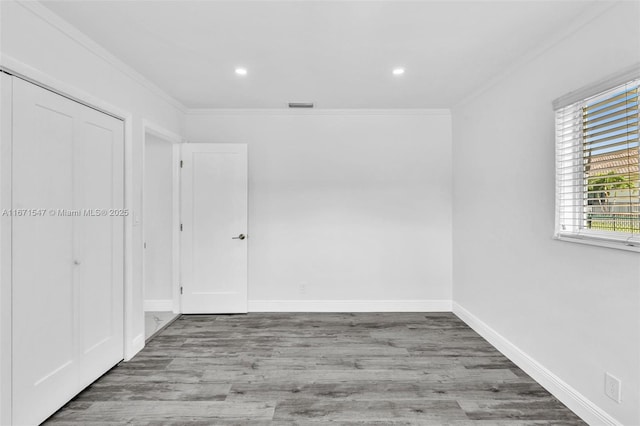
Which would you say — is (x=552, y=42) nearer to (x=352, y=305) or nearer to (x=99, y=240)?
(x=352, y=305)

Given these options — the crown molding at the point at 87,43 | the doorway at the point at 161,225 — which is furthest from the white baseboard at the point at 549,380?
the crown molding at the point at 87,43

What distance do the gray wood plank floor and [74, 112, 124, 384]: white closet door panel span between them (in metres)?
0.30

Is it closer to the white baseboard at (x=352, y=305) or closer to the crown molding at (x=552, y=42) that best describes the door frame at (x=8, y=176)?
the white baseboard at (x=352, y=305)

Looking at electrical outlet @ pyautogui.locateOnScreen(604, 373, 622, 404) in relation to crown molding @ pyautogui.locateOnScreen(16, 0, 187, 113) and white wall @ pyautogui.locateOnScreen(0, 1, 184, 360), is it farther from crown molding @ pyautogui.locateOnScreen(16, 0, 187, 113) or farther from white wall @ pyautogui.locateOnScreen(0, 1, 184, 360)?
crown molding @ pyautogui.locateOnScreen(16, 0, 187, 113)

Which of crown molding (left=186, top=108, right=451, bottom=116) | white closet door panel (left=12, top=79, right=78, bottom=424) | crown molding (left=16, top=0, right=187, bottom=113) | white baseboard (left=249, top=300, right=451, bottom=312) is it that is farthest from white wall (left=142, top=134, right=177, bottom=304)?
white closet door panel (left=12, top=79, right=78, bottom=424)

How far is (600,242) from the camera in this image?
5.90ft

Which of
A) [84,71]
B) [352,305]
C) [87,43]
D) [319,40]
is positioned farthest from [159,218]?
[319,40]

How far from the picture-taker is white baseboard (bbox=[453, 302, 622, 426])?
1.85 meters

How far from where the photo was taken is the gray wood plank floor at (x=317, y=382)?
77.7 inches

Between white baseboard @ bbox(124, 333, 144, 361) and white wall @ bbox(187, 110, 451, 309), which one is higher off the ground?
white wall @ bbox(187, 110, 451, 309)

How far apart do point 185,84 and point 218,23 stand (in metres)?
1.22

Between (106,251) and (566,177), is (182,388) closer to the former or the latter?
(106,251)

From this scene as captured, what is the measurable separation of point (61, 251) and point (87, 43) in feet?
4.81

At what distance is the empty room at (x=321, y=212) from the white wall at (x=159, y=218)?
4cm
